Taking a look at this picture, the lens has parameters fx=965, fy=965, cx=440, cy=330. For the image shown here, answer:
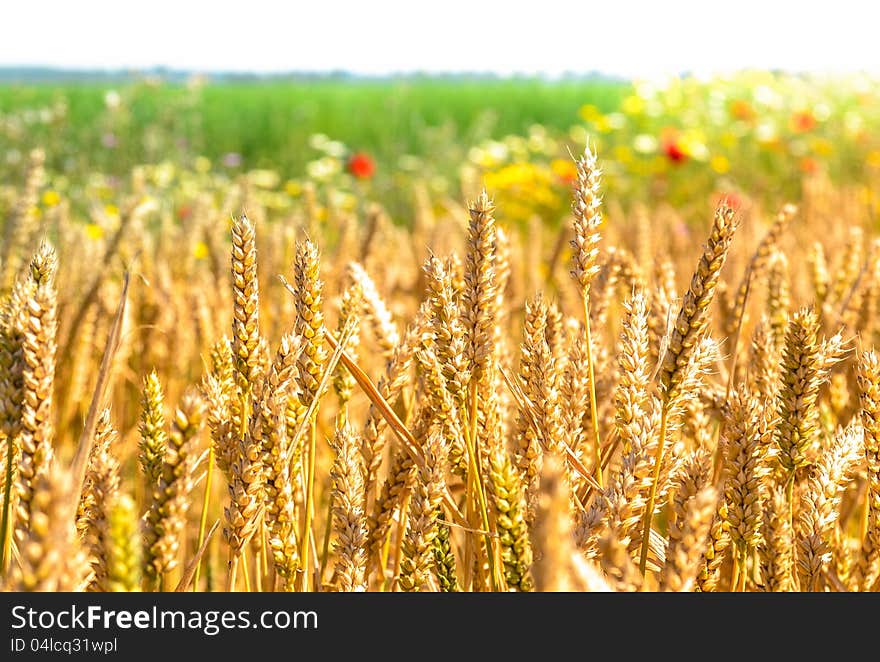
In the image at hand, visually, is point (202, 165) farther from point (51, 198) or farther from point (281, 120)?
point (281, 120)

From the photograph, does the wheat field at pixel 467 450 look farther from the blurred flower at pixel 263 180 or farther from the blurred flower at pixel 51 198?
the blurred flower at pixel 263 180

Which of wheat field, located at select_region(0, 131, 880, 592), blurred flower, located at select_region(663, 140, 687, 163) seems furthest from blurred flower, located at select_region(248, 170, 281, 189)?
wheat field, located at select_region(0, 131, 880, 592)

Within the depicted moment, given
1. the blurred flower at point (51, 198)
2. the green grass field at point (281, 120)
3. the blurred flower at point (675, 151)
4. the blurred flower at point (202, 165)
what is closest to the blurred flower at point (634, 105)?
the green grass field at point (281, 120)

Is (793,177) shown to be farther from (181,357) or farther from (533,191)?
(181,357)

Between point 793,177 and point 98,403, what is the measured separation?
6720mm

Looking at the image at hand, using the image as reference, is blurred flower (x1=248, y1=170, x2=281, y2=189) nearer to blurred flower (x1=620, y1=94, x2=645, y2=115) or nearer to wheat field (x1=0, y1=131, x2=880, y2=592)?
blurred flower (x1=620, y1=94, x2=645, y2=115)

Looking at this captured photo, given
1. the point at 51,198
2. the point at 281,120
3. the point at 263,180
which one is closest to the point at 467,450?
the point at 51,198

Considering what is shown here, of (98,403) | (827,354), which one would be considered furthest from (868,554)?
(98,403)

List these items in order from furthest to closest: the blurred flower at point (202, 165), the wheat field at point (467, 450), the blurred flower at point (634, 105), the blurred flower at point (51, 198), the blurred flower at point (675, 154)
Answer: the blurred flower at point (634, 105) < the blurred flower at point (202, 165) < the blurred flower at point (675, 154) < the blurred flower at point (51, 198) < the wheat field at point (467, 450)

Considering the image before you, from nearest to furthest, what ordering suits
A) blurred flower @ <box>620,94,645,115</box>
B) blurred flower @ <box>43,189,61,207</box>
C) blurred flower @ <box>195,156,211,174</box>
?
blurred flower @ <box>43,189,61,207</box>
blurred flower @ <box>195,156,211,174</box>
blurred flower @ <box>620,94,645,115</box>

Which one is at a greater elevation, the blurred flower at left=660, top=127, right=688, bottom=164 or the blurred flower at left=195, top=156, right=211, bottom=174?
the blurred flower at left=195, top=156, right=211, bottom=174

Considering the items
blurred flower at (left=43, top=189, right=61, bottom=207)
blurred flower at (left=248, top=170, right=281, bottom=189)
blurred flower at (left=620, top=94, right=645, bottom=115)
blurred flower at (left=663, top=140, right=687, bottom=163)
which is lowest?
blurred flower at (left=43, top=189, right=61, bottom=207)
